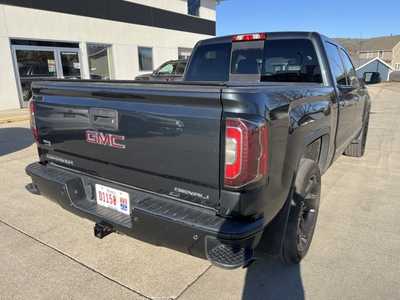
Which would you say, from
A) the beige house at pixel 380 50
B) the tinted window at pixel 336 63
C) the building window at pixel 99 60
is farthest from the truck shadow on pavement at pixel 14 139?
the beige house at pixel 380 50

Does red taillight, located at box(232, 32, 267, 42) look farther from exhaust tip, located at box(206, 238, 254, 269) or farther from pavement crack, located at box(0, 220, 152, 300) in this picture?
pavement crack, located at box(0, 220, 152, 300)

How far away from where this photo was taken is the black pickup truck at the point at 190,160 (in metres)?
1.80

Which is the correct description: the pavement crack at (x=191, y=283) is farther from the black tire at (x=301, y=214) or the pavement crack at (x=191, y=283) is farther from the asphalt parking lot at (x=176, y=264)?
the black tire at (x=301, y=214)

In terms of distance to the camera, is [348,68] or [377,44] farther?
[377,44]

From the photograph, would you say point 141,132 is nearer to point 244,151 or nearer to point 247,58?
point 244,151

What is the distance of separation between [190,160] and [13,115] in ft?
34.0

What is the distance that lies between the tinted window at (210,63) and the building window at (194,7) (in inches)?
682

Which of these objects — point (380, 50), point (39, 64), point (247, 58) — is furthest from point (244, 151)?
point (380, 50)

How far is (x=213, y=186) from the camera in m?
1.87

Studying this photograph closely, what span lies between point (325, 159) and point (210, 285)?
184 cm

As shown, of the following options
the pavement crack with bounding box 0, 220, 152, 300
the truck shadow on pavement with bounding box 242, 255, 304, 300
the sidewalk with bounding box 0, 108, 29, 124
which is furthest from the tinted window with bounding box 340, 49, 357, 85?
the sidewalk with bounding box 0, 108, 29, 124

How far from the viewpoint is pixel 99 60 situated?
14305mm

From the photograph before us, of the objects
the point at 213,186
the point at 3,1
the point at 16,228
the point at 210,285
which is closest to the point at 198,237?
the point at 213,186

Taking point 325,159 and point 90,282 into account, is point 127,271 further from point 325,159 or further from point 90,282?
point 325,159
